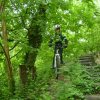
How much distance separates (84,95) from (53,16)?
4.53 metres

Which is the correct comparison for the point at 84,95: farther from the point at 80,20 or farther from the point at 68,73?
the point at 80,20

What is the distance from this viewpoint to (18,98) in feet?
28.6

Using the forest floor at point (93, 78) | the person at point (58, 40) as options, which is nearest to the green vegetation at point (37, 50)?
the forest floor at point (93, 78)

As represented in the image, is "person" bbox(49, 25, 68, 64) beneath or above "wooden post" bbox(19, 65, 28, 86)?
above

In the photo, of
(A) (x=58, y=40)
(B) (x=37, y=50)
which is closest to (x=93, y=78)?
(B) (x=37, y=50)

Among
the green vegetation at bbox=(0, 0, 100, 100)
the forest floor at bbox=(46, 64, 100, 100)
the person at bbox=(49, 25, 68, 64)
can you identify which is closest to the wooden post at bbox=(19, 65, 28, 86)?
the green vegetation at bbox=(0, 0, 100, 100)

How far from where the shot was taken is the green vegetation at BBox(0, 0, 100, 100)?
29.0ft

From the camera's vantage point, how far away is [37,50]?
1047 cm

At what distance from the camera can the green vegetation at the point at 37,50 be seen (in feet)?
29.0

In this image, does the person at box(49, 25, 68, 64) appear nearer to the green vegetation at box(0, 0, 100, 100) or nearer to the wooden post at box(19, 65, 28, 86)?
the green vegetation at box(0, 0, 100, 100)

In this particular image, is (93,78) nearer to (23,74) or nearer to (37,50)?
(37,50)

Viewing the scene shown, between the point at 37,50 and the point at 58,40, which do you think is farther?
the point at 58,40

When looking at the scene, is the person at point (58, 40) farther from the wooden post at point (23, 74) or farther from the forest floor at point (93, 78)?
the wooden post at point (23, 74)

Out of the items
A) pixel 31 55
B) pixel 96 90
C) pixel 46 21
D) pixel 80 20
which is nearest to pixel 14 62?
pixel 31 55
